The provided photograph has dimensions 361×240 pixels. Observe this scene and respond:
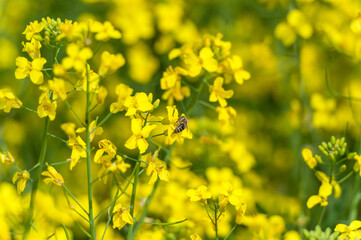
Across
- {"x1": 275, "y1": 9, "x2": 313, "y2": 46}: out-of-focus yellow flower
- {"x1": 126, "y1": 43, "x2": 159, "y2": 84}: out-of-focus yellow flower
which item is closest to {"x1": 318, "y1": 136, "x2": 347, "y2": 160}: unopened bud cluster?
{"x1": 275, "y1": 9, "x2": 313, "y2": 46}: out-of-focus yellow flower

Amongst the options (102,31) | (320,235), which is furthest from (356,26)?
(102,31)

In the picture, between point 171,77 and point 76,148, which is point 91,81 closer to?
point 76,148

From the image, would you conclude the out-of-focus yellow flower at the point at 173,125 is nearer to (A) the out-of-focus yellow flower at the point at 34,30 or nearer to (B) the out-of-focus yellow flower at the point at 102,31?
(B) the out-of-focus yellow flower at the point at 102,31

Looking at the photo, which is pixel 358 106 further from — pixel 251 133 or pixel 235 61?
pixel 235 61

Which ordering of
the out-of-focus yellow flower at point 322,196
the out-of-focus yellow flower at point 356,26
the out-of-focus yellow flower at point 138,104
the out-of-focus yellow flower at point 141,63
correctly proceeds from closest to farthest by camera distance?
the out-of-focus yellow flower at point 138,104 < the out-of-focus yellow flower at point 322,196 < the out-of-focus yellow flower at point 356,26 < the out-of-focus yellow flower at point 141,63

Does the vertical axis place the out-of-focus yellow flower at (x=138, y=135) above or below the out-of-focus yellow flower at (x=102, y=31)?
below

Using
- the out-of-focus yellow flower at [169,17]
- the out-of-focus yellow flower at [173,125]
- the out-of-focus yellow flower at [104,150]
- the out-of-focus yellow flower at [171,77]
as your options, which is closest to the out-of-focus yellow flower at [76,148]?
the out-of-focus yellow flower at [104,150]

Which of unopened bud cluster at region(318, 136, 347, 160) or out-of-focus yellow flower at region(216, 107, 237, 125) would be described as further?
out-of-focus yellow flower at region(216, 107, 237, 125)

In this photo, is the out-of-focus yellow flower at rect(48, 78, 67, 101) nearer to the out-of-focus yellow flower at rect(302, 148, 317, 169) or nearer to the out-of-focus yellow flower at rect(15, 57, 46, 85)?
the out-of-focus yellow flower at rect(15, 57, 46, 85)
